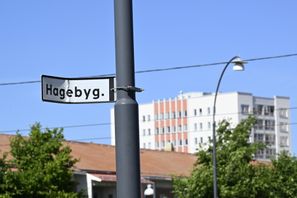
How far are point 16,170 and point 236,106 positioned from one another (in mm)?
125336

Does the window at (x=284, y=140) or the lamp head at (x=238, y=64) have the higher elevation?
the window at (x=284, y=140)

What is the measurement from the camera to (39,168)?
3869cm

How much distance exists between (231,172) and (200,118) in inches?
5119

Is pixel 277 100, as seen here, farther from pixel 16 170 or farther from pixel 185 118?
pixel 16 170

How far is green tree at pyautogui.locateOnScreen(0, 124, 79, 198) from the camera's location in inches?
1497

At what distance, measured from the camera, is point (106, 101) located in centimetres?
888

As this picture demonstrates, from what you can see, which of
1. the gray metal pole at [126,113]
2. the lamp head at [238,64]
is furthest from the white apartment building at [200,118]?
the gray metal pole at [126,113]

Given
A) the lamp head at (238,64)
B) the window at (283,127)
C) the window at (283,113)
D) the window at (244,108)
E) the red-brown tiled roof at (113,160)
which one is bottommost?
the red-brown tiled roof at (113,160)

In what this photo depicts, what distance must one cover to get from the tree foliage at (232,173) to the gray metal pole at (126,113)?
110 ft

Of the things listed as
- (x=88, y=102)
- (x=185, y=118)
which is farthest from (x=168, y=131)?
(x=88, y=102)

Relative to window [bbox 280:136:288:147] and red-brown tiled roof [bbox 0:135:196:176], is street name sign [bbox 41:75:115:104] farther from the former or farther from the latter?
window [bbox 280:136:288:147]

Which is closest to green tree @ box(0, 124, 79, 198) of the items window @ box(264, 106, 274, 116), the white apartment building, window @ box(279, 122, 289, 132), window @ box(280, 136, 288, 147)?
the white apartment building

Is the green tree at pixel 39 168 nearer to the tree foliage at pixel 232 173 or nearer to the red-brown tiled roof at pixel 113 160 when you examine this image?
the tree foliage at pixel 232 173

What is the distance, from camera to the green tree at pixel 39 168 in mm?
38031
